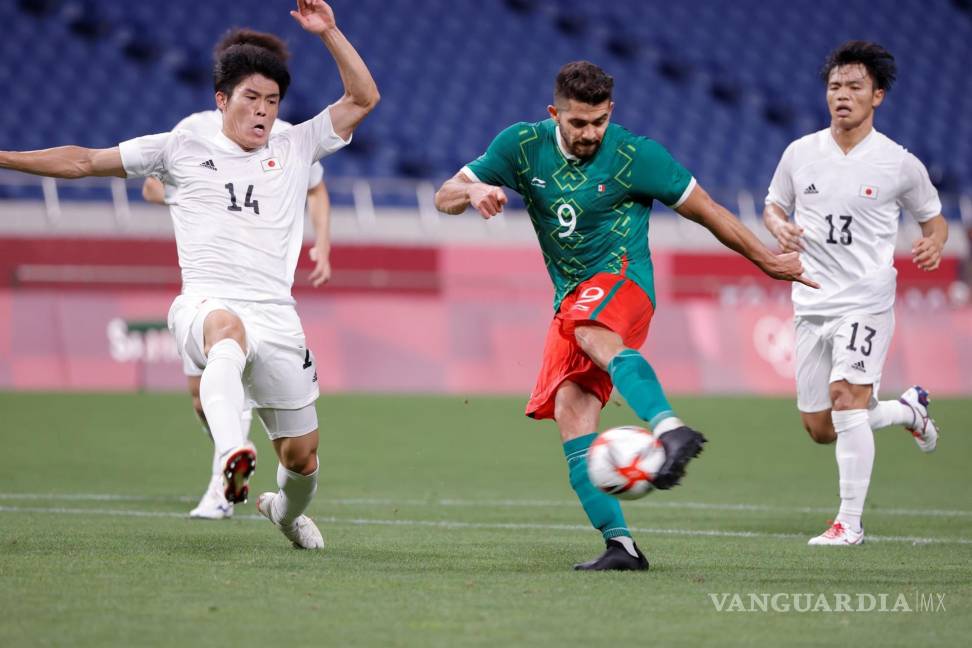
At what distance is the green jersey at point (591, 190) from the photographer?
20.1 ft

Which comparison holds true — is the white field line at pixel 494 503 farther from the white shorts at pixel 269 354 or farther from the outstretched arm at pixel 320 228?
the white shorts at pixel 269 354

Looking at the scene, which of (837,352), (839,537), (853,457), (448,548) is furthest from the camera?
(837,352)

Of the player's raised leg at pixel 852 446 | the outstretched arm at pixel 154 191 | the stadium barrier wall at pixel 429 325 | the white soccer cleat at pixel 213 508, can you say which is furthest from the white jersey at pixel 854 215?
the stadium barrier wall at pixel 429 325

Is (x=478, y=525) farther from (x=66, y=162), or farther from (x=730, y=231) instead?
(x=66, y=162)

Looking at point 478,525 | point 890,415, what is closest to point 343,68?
point 478,525

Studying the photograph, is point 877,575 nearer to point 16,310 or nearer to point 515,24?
point 16,310

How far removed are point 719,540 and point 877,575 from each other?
52.8 inches

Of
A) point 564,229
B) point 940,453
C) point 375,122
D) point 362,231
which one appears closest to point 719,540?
point 564,229

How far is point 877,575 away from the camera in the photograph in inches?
232

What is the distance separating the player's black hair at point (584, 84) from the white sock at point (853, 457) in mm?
2576

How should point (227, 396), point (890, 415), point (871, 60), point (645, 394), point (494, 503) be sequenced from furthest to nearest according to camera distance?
point (494, 503) < point (890, 415) < point (871, 60) < point (227, 396) < point (645, 394)

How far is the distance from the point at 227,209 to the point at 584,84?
Answer: 64.5 inches

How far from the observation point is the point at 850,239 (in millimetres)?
7828

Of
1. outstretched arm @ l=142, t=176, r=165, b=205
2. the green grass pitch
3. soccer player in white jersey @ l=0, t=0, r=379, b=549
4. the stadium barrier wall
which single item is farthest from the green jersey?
the stadium barrier wall
